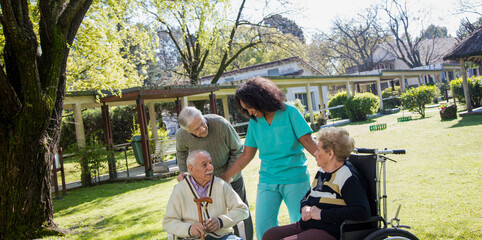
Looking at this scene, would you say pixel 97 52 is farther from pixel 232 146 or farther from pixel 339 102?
pixel 339 102

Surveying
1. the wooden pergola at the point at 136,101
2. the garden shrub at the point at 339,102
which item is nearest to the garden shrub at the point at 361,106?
the garden shrub at the point at 339,102

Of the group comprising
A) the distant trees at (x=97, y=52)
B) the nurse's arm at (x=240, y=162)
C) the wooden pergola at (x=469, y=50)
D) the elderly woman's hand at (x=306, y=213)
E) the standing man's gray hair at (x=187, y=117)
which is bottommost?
the elderly woman's hand at (x=306, y=213)

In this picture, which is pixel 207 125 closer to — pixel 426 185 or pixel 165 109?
pixel 426 185

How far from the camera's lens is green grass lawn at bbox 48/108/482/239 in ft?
13.8

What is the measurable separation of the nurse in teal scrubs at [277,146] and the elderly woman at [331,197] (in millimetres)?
263

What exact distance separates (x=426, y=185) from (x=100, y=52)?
951 centimetres

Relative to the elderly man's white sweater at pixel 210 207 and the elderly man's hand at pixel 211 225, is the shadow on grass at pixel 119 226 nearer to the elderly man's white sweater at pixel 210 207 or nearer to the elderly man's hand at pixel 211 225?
the elderly man's white sweater at pixel 210 207

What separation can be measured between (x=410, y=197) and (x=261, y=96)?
3326mm

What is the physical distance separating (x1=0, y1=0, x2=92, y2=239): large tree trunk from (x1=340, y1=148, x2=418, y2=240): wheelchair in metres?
4.54

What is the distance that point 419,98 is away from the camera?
1800 centimetres

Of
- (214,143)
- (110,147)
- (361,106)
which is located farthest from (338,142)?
(361,106)

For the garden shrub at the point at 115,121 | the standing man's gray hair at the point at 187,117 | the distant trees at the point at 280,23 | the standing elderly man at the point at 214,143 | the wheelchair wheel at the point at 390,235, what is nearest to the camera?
the wheelchair wheel at the point at 390,235

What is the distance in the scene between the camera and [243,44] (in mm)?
23141

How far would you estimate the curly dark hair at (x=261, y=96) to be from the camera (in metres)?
3.02
